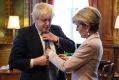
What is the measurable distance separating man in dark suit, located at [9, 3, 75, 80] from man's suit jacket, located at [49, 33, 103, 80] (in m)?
0.24

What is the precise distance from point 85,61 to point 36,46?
1.57 ft

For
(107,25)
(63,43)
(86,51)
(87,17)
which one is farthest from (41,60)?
(107,25)

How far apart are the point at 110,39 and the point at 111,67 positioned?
514 cm

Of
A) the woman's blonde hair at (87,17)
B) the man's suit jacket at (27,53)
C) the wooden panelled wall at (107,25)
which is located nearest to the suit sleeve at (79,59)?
the woman's blonde hair at (87,17)

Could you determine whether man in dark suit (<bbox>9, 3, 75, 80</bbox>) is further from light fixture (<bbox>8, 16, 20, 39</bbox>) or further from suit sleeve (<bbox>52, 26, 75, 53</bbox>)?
light fixture (<bbox>8, 16, 20, 39</bbox>)

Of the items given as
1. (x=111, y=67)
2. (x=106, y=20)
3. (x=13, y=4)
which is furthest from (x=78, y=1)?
(x=111, y=67)

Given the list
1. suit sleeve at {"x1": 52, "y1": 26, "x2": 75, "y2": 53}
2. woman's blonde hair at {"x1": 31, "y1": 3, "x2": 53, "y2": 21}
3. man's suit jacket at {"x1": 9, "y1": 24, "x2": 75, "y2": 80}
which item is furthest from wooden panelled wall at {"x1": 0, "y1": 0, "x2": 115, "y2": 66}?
woman's blonde hair at {"x1": 31, "y1": 3, "x2": 53, "y2": 21}

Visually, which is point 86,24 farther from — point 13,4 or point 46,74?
point 13,4

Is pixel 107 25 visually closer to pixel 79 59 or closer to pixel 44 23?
pixel 44 23

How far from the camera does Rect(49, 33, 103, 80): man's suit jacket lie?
2055mm

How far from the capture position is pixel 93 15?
2.04 m

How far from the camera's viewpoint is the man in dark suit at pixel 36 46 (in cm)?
229

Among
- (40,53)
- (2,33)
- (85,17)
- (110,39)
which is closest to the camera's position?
(85,17)

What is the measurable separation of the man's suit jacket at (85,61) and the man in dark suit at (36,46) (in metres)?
0.24
